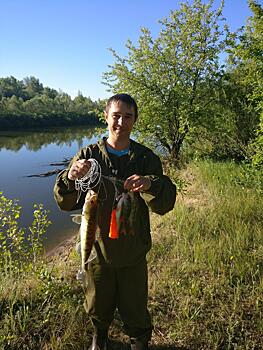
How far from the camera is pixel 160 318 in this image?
3365 millimetres

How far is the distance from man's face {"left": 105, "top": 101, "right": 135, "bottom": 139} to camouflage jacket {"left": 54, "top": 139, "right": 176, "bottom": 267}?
176mm

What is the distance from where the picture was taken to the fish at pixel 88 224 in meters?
2.28

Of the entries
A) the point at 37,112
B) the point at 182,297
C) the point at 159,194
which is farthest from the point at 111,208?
the point at 37,112

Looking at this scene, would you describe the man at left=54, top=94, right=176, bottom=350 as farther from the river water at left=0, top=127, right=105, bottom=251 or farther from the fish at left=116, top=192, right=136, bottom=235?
the river water at left=0, top=127, right=105, bottom=251

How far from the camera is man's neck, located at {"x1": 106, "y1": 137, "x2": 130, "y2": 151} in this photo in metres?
2.58

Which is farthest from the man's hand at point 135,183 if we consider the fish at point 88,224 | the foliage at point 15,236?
the foliage at point 15,236

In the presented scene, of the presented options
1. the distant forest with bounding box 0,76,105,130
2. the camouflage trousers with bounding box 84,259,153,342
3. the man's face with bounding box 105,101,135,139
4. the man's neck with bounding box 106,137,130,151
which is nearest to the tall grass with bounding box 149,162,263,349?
the camouflage trousers with bounding box 84,259,153,342

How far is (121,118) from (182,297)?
90.4 inches

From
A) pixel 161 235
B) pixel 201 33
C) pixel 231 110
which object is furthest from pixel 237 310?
pixel 201 33

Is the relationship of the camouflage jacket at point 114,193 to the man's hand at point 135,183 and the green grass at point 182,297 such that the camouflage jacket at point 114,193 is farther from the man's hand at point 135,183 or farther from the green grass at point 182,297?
the green grass at point 182,297

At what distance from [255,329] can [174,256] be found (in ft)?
5.24

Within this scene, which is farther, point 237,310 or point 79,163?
point 237,310

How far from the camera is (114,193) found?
8.34ft

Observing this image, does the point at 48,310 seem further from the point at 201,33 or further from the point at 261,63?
the point at 201,33
